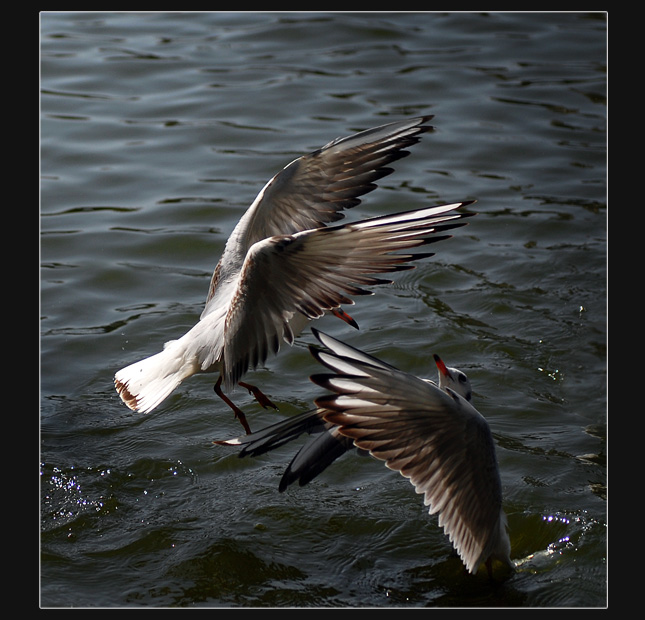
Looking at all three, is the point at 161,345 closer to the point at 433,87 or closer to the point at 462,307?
the point at 462,307

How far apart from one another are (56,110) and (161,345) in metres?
4.41

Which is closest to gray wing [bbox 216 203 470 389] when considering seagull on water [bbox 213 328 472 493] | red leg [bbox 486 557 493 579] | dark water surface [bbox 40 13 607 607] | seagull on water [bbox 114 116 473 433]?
seagull on water [bbox 114 116 473 433]

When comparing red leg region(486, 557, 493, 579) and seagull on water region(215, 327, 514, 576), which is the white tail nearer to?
seagull on water region(215, 327, 514, 576)

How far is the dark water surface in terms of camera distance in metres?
4.34

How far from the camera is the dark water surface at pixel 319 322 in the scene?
434cm

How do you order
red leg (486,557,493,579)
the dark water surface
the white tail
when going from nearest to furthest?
red leg (486,557,493,579)
the dark water surface
the white tail

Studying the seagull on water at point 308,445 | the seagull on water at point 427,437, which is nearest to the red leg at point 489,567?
the seagull on water at point 427,437

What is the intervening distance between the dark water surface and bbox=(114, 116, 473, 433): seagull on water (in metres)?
0.69

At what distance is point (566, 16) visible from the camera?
11469mm

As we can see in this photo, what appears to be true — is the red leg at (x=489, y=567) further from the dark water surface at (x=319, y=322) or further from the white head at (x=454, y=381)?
the white head at (x=454, y=381)

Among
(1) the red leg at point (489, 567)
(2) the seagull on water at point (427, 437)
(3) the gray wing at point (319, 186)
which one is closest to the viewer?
(2) the seagull on water at point (427, 437)

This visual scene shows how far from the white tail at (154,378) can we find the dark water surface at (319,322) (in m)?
0.60

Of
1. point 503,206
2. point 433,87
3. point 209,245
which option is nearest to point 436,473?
point 209,245

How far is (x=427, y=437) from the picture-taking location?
3.78 m
